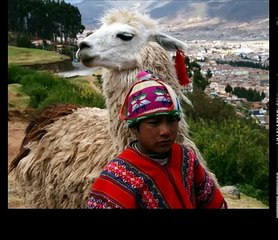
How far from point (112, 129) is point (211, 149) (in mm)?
1276

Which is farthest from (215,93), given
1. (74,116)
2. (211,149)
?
(74,116)

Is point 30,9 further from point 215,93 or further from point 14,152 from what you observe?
point 215,93

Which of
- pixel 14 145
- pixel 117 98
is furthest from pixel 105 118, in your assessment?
pixel 14 145

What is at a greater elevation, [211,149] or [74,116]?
[74,116]

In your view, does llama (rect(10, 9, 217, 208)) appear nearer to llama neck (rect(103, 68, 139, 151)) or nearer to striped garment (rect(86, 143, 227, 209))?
llama neck (rect(103, 68, 139, 151))

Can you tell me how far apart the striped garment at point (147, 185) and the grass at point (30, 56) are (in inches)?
64.7

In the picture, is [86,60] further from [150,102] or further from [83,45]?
[150,102]

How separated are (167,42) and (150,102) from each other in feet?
3.51

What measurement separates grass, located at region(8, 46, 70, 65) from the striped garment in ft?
5.39

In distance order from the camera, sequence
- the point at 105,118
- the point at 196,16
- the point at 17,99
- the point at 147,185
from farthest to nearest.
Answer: the point at 17,99 < the point at 196,16 < the point at 105,118 < the point at 147,185

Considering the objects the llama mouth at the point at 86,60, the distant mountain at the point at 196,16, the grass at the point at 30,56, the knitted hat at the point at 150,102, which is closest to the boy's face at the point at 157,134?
the knitted hat at the point at 150,102

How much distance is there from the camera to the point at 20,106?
4340mm

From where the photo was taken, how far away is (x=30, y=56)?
12.7 feet
